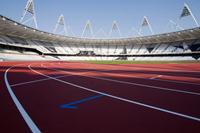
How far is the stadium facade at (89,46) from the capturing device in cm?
4605

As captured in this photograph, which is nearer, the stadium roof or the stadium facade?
the stadium roof

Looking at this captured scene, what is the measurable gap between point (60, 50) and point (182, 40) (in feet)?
149

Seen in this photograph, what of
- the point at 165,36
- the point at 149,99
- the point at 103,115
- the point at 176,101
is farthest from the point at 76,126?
the point at 165,36

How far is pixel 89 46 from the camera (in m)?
80.2

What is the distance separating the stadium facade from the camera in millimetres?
46047

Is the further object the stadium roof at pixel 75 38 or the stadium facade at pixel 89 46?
the stadium facade at pixel 89 46

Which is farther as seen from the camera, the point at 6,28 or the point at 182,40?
the point at 182,40

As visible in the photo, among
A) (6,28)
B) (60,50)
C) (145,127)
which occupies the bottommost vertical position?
(145,127)

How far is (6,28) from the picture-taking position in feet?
142

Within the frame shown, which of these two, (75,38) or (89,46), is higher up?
(75,38)

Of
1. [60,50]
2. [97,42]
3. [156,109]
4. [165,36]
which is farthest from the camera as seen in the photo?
[97,42]

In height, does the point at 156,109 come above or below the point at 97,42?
below

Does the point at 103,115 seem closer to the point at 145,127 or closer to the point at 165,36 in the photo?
the point at 145,127

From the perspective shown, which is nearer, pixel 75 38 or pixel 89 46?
pixel 75 38
